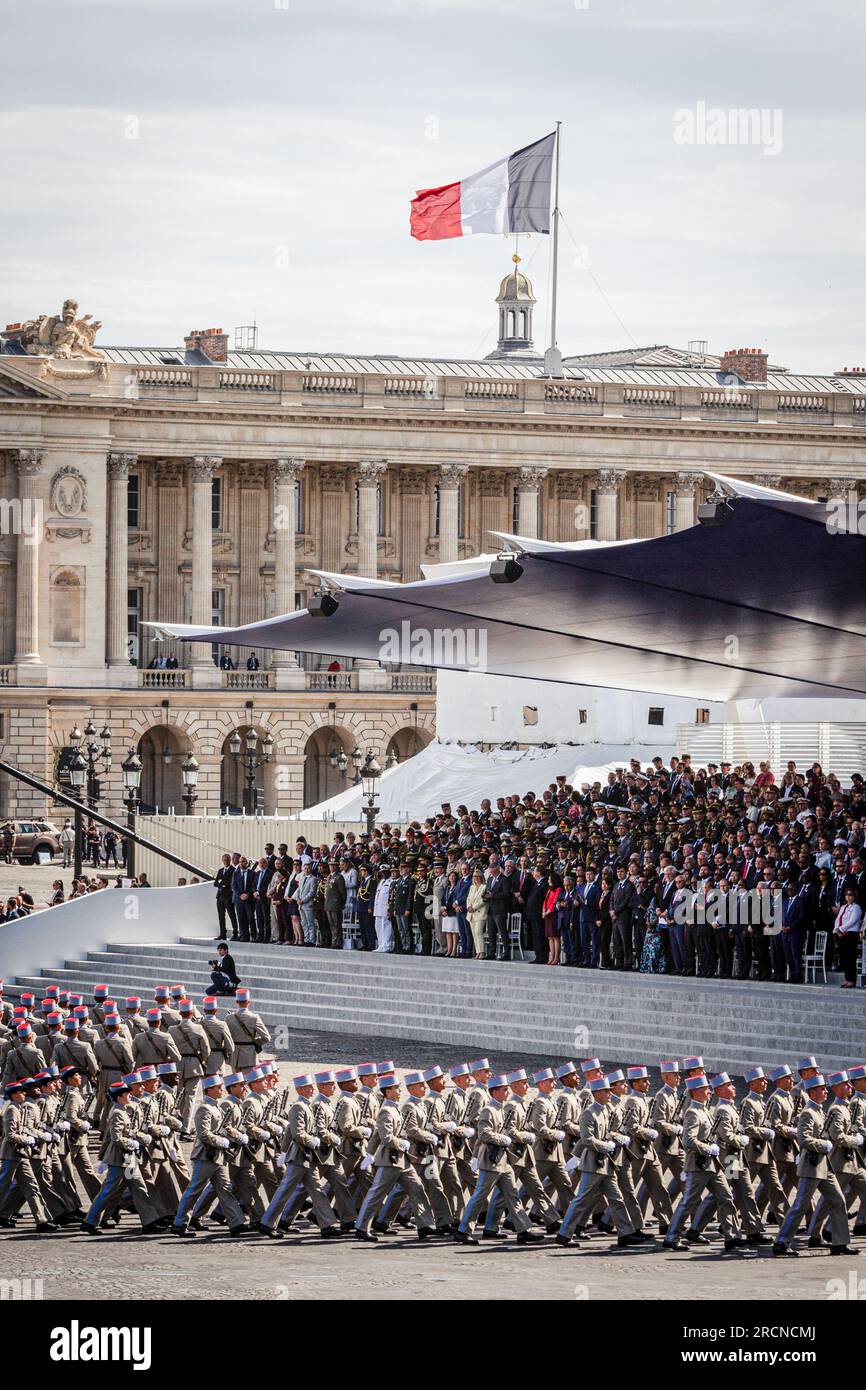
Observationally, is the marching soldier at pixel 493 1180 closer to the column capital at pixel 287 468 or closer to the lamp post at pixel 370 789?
the lamp post at pixel 370 789

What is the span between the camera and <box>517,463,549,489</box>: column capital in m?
94.0

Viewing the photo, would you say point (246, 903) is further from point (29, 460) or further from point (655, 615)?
point (29, 460)

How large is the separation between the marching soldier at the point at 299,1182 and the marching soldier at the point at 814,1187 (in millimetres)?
3902

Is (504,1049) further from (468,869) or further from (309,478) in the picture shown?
(309,478)

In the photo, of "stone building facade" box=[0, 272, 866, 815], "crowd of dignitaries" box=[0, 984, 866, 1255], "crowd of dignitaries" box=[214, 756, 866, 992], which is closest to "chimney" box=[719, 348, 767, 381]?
"stone building facade" box=[0, 272, 866, 815]

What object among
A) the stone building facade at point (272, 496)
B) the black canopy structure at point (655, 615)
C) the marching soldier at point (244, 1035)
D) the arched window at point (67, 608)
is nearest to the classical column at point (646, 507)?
the stone building facade at point (272, 496)

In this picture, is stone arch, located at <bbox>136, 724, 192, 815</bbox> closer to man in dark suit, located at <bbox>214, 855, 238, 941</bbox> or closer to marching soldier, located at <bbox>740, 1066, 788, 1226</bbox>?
man in dark suit, located at <bbox>214, 855, 238, 941</bbox>

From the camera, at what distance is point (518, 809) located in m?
42.9

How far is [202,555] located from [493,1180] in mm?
70105

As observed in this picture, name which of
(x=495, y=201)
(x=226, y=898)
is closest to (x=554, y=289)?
(x=495, y=201)

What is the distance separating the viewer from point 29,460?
8831 cm

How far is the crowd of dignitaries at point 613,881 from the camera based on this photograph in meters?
31.5

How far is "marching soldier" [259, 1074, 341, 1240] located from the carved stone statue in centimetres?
6960

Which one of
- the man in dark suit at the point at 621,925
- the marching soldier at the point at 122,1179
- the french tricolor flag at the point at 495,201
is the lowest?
the marching soldier at the point at 122,1179
